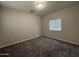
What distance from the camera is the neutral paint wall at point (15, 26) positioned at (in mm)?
3443

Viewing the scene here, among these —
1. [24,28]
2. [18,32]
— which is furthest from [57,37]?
[18,32]

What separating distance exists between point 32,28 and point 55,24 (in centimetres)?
198

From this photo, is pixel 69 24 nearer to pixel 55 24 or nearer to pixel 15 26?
pixel 55 24

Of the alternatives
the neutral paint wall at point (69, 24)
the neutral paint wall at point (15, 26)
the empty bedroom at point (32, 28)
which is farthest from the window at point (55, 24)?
the neutral paint wall at point (15, 26)

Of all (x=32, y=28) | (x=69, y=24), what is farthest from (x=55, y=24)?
(x=32, y=28)

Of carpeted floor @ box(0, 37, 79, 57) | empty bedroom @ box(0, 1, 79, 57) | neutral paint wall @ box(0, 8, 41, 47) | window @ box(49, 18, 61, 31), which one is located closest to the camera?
carpeted floor @ box(0, 37, 79, 57)

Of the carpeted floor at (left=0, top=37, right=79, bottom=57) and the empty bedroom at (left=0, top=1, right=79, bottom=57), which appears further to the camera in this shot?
the empty bedroom at (left=0, top=1, right=79, bottom=57)

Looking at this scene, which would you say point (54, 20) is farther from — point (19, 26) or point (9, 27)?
point (9, 27)

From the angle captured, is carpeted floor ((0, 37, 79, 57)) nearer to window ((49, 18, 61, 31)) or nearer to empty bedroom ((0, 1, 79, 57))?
empty bedroom ((0, 1, 79, 57))

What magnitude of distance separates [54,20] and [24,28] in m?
2.56

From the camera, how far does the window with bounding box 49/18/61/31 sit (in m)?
5.03

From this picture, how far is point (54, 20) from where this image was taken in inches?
219

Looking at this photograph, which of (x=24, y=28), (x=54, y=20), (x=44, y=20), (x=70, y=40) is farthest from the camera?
(x=44, y=20)

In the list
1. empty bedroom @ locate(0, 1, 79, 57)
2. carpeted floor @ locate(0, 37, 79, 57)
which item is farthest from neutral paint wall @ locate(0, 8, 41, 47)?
carpeted floor @ locate(0, 37, 79, 57)
